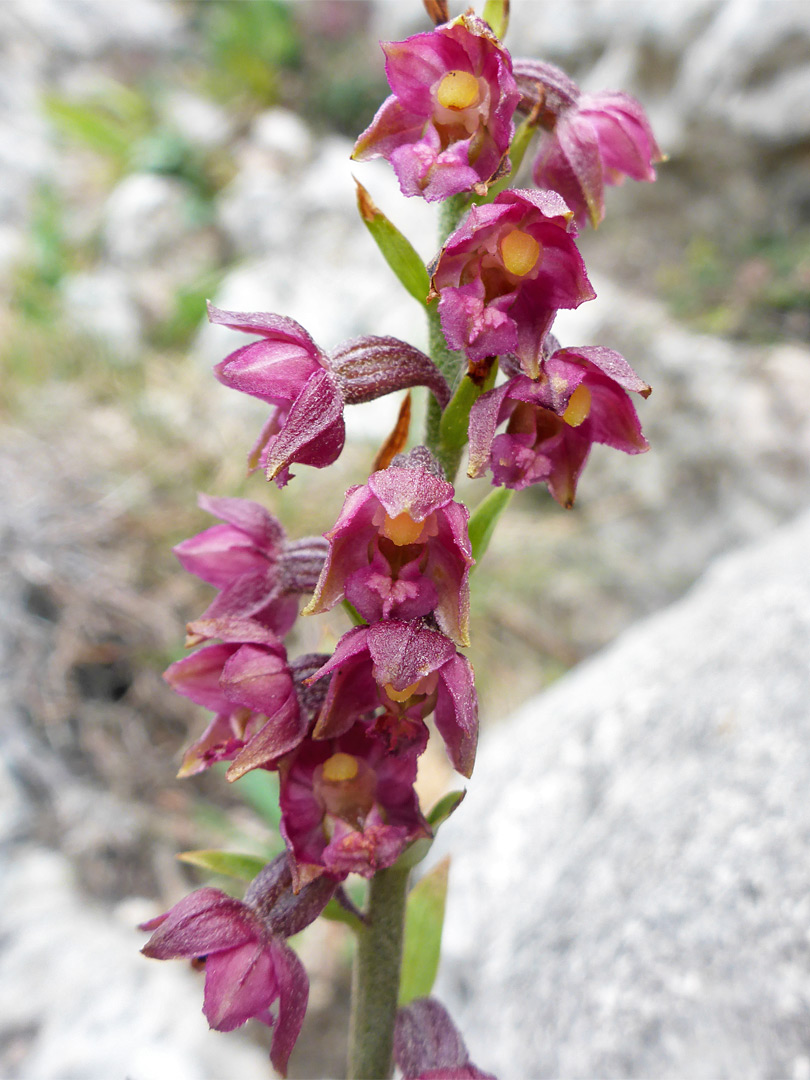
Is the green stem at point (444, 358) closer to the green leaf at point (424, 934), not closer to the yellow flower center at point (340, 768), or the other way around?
the yellow flower center at point (340, 768)

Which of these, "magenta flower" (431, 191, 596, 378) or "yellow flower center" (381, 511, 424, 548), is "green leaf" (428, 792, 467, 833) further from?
"magenta flower" (431, 191, 596, 378)

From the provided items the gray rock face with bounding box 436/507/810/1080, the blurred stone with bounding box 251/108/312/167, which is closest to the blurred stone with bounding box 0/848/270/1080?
the gray rock face with bounding box 436/507/810/1080

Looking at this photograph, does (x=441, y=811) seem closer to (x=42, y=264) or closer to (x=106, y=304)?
(x=106, y=304)

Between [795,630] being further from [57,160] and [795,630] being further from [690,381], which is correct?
[57,160]

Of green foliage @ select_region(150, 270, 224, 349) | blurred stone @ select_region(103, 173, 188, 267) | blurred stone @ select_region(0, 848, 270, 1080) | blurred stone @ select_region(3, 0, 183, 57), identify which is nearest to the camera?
blurred stone @ select_region(0, 848, 270, 1080)

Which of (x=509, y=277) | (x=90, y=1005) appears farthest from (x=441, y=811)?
(x=90, y=1005)

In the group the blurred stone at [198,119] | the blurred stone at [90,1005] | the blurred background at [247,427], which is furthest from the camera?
the blurred stone at [198,119]

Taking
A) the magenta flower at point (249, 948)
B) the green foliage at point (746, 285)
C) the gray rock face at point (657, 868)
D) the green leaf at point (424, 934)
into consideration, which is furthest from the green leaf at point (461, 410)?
the green foliage at point (746, 285)
